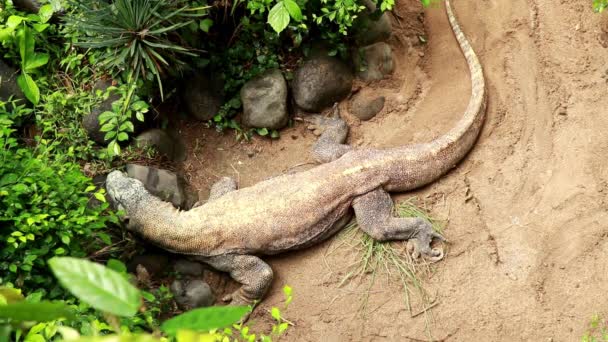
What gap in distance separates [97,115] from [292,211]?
2025 mm

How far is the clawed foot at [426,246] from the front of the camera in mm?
4656

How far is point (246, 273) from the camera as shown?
15.7 ft

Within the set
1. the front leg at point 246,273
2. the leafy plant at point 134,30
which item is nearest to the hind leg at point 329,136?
the front leg at point 246,273

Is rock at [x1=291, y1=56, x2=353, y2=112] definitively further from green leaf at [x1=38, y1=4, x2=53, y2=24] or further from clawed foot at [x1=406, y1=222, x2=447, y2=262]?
green leaf at [x1=38, y1=4, x2=53, y2=24]

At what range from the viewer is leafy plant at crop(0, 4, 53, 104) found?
386 centimetres

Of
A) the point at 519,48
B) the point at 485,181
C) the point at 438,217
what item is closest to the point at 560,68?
the point at 519,48

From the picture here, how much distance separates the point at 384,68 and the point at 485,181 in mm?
1599

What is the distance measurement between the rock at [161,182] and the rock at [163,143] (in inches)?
8.6

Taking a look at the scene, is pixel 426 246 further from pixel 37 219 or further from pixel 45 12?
pixel 45 12

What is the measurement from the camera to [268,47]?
532cm

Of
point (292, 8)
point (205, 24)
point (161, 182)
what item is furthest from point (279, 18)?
point (161, 182)

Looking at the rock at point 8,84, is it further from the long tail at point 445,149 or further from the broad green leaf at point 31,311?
the broad green leaf at point 31,311

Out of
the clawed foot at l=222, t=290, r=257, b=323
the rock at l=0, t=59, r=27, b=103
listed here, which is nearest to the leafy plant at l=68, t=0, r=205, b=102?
the rock at l=0, t=59, r=27, b=103

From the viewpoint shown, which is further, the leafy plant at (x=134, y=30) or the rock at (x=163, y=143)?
the rock at (x=163, y=143)
